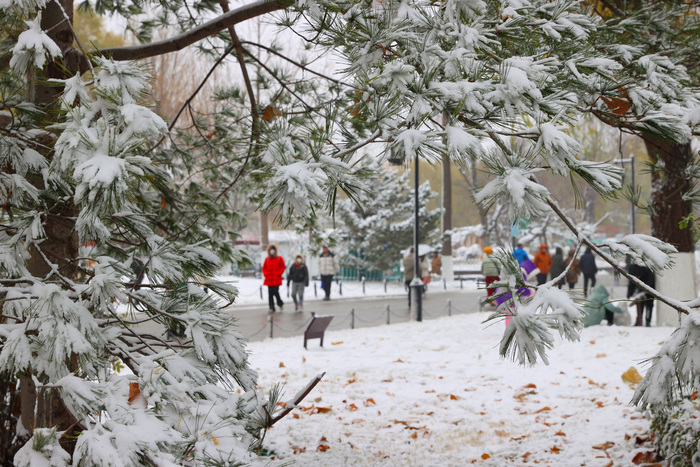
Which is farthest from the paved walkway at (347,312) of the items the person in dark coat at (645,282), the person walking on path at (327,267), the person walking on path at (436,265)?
the person in dark coat at (645,282)

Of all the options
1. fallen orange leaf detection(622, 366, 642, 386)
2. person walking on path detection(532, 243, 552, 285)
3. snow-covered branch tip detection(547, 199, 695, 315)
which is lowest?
fallen orange leaf detection(622, 366, 642, 386)

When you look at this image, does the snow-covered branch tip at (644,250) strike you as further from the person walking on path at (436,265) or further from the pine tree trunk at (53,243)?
the person walking on path at (436,265)

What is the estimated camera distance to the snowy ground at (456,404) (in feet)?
15.9

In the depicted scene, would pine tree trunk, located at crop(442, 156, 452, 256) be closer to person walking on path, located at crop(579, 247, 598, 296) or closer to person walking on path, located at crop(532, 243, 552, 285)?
person walking on path, located at crop(579, 247, 598, 296)

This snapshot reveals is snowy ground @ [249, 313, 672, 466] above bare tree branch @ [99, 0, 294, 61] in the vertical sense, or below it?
below

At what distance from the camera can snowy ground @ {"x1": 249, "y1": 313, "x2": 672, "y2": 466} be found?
4.85m

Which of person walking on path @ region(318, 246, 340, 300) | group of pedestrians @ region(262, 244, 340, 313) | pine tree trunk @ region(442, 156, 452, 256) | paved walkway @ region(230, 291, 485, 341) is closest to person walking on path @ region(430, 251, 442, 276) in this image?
pine tree trunk @ region(442, 156, 452, 256)

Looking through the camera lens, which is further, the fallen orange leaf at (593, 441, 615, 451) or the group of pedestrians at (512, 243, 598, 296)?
the group of pedestrians at (512, 243, 598, 296)

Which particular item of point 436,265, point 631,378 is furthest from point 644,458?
point 436,265

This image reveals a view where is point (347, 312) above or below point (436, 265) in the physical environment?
below

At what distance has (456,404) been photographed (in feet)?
21.0

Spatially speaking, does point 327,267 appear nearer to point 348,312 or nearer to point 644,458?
point 348,312

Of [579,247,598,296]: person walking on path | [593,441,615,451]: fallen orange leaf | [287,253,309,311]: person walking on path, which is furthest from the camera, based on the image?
[579,247,598,296]: person walking on path

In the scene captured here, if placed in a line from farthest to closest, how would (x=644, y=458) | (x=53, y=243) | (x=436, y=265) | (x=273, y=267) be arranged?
(x=436, y=265)
(x=273, y=267)
(x=644, y=458)
(x=53, y=243)
